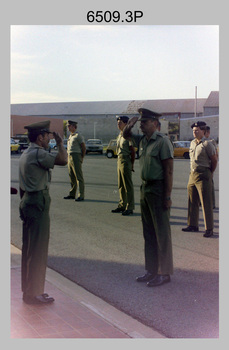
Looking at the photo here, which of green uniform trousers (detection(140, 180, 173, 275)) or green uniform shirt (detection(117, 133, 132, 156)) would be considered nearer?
green uniform trousers (detection(140, 180, 173, 275))

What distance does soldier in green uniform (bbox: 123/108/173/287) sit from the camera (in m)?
5.23

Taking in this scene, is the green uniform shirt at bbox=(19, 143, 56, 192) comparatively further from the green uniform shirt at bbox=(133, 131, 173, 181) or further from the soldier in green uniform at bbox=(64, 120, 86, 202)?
the soldier in green uniform at bbox=(64, 120, 86, 202)

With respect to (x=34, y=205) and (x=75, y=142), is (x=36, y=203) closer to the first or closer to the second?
(x=34, y=205)

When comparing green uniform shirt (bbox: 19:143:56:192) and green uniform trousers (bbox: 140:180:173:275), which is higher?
green uniform shirt (bbox: 19:143:56:192)

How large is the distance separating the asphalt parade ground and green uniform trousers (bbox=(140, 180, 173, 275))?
10.5 inches

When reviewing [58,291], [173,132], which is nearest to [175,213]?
[58,291]

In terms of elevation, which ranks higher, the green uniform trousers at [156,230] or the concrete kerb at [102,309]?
the green uniform trousers at [156,230]

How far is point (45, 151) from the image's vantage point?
4.57m

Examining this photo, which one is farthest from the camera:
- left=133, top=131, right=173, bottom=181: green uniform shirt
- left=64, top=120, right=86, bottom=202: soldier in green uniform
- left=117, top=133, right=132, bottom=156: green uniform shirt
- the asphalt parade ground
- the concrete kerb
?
left=64, top=120, right=86, bottom=202: soldier in green uniform

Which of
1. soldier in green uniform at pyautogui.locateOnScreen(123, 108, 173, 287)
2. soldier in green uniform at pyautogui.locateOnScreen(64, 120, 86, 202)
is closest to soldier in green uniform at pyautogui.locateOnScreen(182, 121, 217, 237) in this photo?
soldier in green uniform at pyautogui.locateOnScreen(123, 108, 173, 287)

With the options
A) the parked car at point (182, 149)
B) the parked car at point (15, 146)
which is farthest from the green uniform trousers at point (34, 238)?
the parked car at point (15, 146)

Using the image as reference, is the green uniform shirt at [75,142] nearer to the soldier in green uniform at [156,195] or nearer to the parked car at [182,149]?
the soldier in green uniform at [156,195]

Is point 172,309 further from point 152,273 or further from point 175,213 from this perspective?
point 175,213

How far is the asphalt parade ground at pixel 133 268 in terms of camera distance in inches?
175
